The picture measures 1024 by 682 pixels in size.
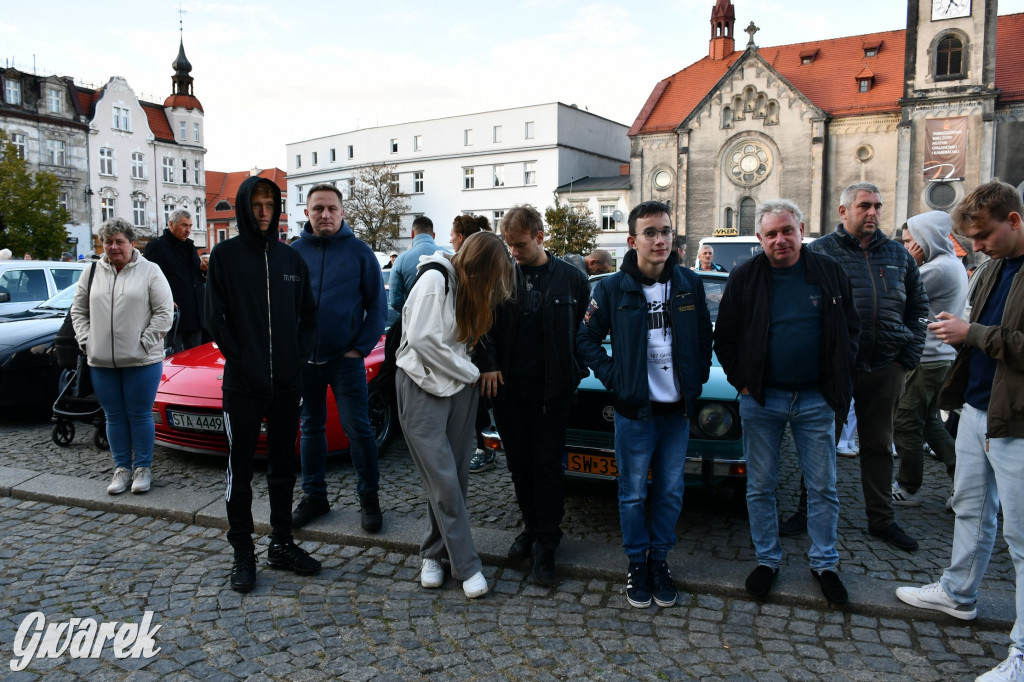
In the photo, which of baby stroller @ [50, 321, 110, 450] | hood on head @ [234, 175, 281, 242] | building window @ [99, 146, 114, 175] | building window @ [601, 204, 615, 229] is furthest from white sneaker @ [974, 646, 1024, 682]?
building window @ [99, 146, 114, 175]

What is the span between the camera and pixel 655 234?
12.6ft

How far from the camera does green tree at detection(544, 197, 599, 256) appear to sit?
49.8 meters

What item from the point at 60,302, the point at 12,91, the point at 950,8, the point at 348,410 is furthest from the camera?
the point at 12,91

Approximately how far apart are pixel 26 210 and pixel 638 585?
118 feet

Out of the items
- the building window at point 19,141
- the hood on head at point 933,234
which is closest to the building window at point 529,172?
the building window at point 19,141

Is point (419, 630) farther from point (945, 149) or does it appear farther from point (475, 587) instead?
point (945, 149)

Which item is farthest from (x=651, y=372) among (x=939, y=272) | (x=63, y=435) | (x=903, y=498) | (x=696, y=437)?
(x=63, y=435)

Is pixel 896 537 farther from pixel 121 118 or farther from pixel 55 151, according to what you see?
pixel 121 118

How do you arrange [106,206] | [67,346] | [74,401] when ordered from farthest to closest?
[106,206]
[74,401]
[67,346]

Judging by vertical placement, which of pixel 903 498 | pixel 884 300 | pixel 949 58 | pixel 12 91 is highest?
pixel 12 91

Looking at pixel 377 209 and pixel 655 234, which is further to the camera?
pixel 377 209

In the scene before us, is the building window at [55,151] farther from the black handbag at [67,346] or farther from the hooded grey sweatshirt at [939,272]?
the hooded grey sweatshirt at [939,272]

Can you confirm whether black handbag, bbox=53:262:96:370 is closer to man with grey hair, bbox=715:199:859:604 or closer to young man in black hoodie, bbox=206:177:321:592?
young man in black hoodie, bbox=206:177:321:592

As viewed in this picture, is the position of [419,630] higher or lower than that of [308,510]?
lower
